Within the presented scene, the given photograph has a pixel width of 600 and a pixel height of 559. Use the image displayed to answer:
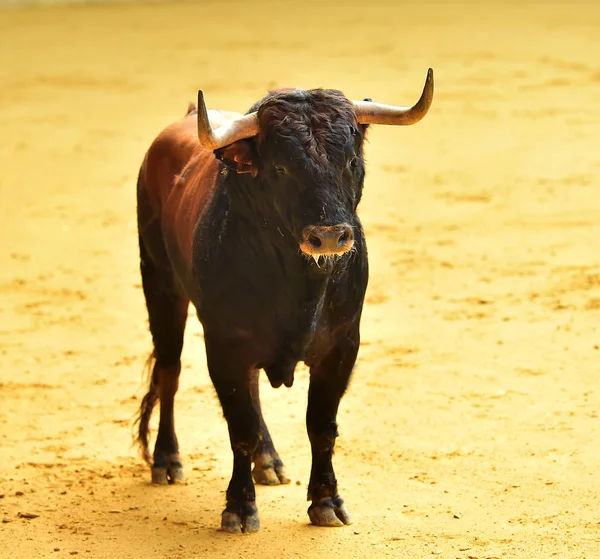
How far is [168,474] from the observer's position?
20.4 ft

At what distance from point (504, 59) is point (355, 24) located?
3.61m

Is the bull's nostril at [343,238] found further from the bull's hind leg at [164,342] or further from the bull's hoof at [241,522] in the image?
the bull's hind leg at [164,342]

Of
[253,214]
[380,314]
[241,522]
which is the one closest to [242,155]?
[253,214]

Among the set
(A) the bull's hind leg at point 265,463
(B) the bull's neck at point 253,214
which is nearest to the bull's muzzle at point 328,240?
(B) the bull's neck at point 253,214

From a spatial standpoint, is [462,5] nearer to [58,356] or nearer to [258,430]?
[58,356]

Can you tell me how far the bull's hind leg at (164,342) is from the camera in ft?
20.7

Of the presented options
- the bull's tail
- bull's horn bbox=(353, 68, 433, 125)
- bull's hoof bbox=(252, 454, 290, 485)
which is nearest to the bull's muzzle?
bull's horn bbox=(353, 68, 433, 125)

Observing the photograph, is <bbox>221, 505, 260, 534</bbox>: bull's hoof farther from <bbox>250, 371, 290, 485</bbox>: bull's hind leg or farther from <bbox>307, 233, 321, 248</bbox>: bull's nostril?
<bbox>307, 233, 321, 248</bbox>: bull's nostril

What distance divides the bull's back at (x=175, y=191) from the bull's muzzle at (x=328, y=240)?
0.87 metres

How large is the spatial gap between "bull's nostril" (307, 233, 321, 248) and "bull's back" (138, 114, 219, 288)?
2.81 feet

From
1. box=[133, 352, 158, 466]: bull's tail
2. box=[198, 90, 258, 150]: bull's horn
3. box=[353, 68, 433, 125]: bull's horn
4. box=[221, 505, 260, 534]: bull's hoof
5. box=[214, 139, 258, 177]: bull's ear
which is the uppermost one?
box=[353, 68, 433, 125]: bull's horn

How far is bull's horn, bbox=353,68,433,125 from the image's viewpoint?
5.23m

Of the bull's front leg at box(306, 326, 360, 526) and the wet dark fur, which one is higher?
the wet dark fur

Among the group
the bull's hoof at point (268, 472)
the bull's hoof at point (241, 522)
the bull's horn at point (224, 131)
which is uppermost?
the bull's horn at point (224, 131)
